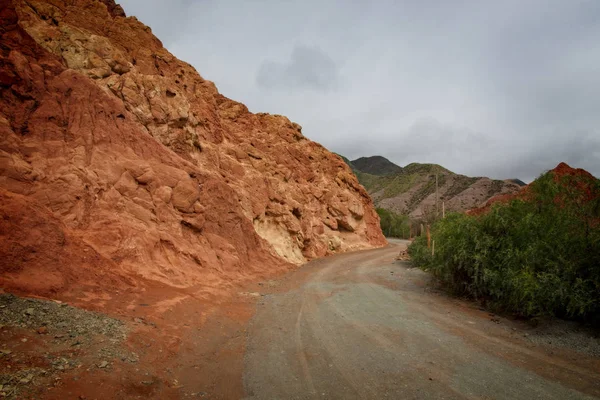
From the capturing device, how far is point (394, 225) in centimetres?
6397

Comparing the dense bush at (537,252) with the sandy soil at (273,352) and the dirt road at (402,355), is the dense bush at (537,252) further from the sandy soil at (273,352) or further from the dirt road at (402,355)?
the dirt road at (402,355)

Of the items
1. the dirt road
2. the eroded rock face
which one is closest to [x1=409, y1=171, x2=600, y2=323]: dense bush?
the dirt road

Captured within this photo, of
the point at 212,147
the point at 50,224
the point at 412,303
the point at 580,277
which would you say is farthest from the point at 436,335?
the point at 212,147

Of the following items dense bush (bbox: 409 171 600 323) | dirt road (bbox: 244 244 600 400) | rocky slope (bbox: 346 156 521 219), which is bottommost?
dirt road (bbox: 244 244 600 400)

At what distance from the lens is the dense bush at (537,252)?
7551 millimetres

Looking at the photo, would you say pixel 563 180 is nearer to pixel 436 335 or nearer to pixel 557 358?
pixel 557 358

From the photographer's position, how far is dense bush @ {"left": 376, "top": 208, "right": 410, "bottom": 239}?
208 ft

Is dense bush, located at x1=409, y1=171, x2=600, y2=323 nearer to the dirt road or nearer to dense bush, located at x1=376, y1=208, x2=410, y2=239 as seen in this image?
the dirt road

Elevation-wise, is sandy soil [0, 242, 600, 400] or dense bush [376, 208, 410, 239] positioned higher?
dense bush [376, 208, 410, 239]

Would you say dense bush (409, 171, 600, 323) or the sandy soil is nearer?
the sandy soil

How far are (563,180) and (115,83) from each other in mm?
19265

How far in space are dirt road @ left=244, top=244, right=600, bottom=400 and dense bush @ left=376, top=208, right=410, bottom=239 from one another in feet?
178

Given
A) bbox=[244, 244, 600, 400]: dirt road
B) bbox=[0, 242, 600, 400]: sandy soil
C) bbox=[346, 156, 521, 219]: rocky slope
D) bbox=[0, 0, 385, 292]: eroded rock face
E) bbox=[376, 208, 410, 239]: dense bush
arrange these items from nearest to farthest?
bbox=[0, 242, 600, 400]: sandy soil
bbox=[244, 244, 600, 400]: dirt road
bbox=[0, 0, 385, 292]: eroded rock face
bbox=[376, 208, 410, 239]: dense bush
bbox=[346, 156, 521, 219]: rocky slope

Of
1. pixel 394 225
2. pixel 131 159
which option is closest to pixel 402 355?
pixel 131 159
